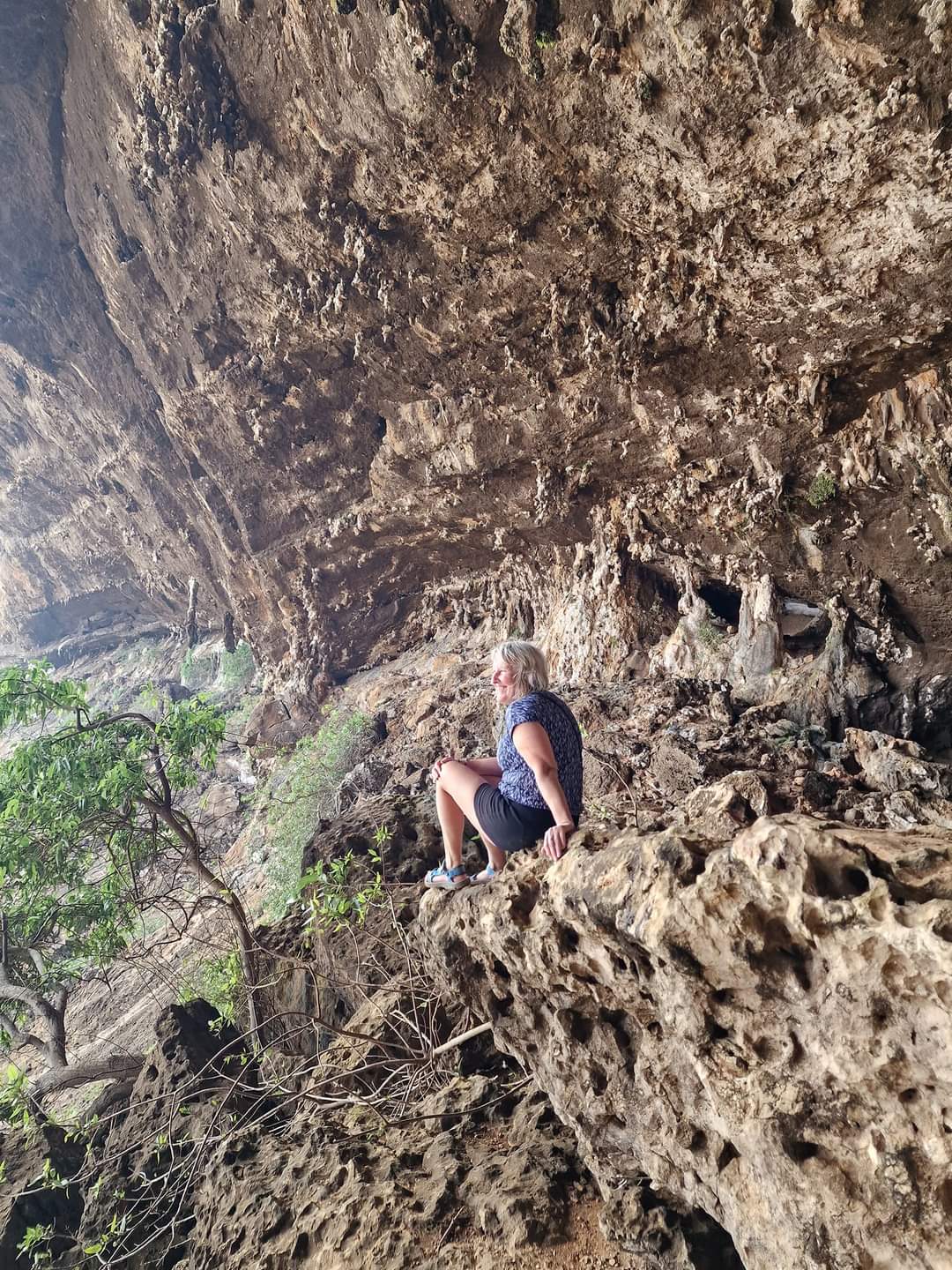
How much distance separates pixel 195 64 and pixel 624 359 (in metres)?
6.68

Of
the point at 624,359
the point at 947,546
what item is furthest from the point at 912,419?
the point at 624,359

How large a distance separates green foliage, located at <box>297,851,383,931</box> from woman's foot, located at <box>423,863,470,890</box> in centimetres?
119

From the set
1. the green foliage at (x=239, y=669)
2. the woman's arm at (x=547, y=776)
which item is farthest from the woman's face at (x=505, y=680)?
the green foliage at (x=239, y=669)

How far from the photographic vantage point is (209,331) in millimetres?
12953

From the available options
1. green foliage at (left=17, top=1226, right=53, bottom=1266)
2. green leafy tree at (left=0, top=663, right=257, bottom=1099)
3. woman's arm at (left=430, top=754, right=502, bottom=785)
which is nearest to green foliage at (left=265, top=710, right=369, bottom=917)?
green leafy tree at (left=0, top=663, right=257, bottom=1099)

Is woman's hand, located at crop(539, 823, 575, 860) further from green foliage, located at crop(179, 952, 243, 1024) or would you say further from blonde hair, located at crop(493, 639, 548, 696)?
green foliage, located at crop(179, 952, 243, 1024)

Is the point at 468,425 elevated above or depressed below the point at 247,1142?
above

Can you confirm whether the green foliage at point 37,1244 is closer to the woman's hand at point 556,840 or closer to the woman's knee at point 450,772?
the woman's knee at point 450,772

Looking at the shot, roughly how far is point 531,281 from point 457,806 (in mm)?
7401

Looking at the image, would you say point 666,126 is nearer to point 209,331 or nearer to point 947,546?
point 947,546

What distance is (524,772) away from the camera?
3176 millimetres

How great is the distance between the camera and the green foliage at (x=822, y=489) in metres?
8.05

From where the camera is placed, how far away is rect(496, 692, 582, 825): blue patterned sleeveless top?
10.3 ft

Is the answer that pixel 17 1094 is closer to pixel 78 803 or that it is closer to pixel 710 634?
pixel 78 803
